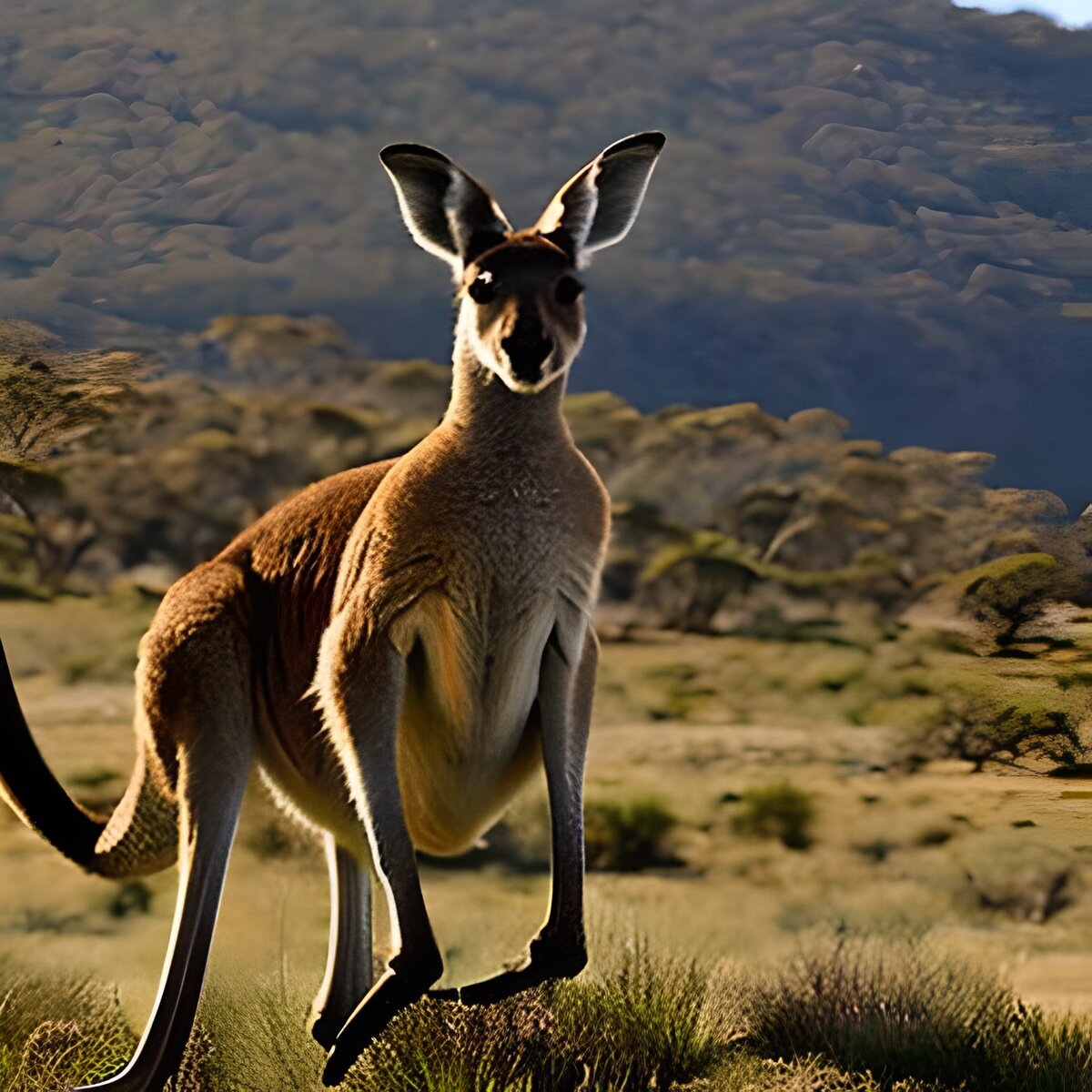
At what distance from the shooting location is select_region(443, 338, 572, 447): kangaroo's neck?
3.82m

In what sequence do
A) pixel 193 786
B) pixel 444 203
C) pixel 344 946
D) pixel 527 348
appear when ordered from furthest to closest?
pixel 344 946, pixel 193 786, pixel 444 203, pixel 527 348

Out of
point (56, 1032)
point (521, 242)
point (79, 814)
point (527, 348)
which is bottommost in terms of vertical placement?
point (56, 1032)

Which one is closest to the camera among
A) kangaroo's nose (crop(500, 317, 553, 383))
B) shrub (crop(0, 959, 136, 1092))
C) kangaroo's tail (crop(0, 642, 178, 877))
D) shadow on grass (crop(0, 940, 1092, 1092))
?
kangaroo's nose (crop(500, 317, 553, 383))

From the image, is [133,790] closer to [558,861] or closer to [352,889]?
[352,889]

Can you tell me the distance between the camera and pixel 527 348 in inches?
144

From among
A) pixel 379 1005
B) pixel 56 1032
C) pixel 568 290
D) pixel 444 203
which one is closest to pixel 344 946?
pixel 379 1005

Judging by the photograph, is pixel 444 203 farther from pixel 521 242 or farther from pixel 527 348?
pixel 527 348

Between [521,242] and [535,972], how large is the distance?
199 cm

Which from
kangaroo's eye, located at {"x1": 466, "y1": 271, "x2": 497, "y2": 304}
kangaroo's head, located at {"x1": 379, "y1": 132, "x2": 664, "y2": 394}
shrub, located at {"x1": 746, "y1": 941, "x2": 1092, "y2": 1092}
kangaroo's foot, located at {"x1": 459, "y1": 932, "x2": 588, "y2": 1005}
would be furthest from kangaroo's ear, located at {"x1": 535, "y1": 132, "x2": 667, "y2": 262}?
shrub, located at {"x1": 746, "y1": 941, "x2": 1092, "y2": 1092}

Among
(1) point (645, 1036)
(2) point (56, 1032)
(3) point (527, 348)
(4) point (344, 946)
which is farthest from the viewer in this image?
(2) point (56, 1032)

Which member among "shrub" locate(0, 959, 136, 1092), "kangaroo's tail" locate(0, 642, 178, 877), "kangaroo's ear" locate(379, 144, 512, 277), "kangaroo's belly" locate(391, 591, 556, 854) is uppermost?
"kangaroo's ear" locate(379, 144, 512, 277)

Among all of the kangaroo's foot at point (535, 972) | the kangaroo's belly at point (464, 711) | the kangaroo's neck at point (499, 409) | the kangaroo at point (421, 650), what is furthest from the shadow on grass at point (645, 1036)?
the kangaroo's neck at point (499, 409)

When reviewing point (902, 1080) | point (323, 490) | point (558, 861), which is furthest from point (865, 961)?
point (323, 490)

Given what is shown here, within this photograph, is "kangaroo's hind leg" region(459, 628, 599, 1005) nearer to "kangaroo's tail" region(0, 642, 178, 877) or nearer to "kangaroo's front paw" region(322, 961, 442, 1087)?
"kangaroo's front paw" region(322, 961, 442, 1087)
